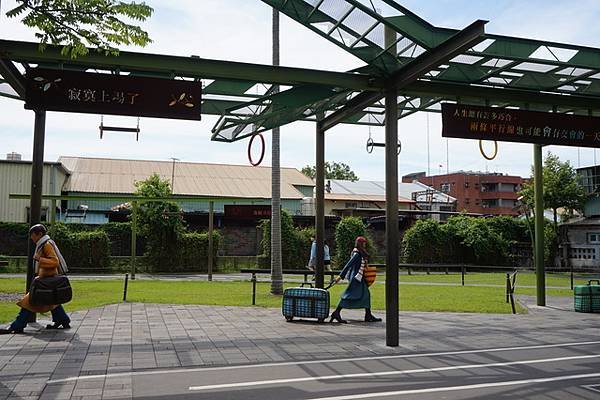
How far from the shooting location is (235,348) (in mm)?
9383

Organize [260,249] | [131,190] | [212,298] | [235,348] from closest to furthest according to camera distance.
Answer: [235,348] → [212,298] → [260,249] → [131,190]

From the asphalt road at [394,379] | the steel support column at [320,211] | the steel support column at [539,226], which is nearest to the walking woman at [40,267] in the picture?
the asphalt road at [394,379]

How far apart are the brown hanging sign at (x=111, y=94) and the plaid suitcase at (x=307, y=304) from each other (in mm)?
4521

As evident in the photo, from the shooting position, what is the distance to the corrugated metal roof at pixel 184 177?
50.0 metres

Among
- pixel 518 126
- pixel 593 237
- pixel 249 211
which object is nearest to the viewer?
pixel 518 126

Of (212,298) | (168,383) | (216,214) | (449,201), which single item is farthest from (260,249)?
(449,201)

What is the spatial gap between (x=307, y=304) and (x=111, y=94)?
18.7ft

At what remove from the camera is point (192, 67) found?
977 centimetres

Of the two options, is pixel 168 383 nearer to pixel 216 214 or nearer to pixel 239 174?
pixel 216 214

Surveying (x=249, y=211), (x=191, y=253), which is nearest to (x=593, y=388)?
(x=249, y=211)

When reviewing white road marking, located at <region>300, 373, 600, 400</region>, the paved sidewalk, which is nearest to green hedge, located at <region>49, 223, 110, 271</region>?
the paved sidewalk

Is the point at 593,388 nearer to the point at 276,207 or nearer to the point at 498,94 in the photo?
the point at 498,94

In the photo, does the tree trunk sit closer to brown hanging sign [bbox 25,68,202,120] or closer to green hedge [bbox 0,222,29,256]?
brown hanging sign [bbox 25,68,202,120]

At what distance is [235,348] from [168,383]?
2.33 metres
